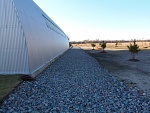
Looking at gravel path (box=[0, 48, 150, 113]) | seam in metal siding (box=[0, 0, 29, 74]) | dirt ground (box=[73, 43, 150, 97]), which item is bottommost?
dirt ground (box=[73, 43, 150, 97])

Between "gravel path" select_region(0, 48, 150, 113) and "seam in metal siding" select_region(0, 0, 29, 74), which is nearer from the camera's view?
"gravel path" select_region(0, 48, 150, 113)

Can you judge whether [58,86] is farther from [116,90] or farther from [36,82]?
[116,90]

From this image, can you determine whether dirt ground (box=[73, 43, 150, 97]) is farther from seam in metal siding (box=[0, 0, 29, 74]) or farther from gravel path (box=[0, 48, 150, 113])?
seam in metal siding (box=[0, 0, 29, 74])

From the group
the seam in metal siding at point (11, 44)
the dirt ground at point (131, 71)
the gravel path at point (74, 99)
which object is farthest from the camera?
the seam in metal siding at point (11, 44)

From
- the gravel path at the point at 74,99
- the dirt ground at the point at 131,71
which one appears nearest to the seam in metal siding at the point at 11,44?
the gravel path at the point at 74,99

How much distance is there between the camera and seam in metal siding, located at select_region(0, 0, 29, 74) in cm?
1352

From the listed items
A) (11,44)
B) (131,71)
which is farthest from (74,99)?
(131,71)

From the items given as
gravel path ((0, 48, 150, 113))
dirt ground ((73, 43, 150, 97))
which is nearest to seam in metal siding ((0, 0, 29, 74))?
gravel path ((0, 48, 150, 113))

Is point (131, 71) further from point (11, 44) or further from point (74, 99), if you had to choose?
point (74, 99)

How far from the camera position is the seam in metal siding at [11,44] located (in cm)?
1352

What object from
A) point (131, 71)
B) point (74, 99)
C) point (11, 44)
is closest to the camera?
point (74, 99)

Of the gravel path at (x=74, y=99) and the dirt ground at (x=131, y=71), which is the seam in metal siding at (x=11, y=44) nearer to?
the gravel path at (x=74, y=99)

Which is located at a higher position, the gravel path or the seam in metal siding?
the seam in metal siding

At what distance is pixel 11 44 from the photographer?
13609 mm
